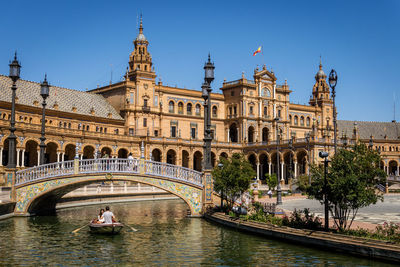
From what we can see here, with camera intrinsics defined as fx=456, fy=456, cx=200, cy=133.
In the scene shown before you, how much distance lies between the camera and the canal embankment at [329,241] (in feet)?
49.5

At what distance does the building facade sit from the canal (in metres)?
32.0

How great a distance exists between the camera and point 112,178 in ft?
91.2

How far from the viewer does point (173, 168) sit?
28.4 m

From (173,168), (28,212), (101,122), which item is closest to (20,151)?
(101,122)

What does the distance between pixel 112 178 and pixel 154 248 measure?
9593 millimetres

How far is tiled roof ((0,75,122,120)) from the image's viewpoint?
193 feet

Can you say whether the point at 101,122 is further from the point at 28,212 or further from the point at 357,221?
the point at 357,221

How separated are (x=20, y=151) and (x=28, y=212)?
2809cm

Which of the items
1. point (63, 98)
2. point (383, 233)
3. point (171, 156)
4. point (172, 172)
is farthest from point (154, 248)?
point (171, 156)

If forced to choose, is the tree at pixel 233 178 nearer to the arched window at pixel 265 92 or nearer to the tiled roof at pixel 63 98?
the tiled roof at pixel 63 98

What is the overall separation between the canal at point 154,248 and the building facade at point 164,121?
1260 inches

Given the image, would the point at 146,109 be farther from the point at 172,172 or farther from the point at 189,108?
the point at 172,172

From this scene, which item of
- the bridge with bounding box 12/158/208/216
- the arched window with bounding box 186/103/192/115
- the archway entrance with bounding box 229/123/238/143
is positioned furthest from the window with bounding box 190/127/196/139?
the bridge with bounding box 12/158/208/216

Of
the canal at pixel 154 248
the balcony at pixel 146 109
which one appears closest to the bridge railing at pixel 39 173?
the canal at pixel 154 248
